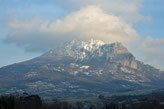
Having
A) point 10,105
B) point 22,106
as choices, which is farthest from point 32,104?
point 10,105

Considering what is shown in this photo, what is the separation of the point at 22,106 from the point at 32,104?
7.49m

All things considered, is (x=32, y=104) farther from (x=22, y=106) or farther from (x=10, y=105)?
(x=10, y=105)

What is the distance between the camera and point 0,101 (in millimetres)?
169375

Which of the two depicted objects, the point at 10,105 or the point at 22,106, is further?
the point at 22,106

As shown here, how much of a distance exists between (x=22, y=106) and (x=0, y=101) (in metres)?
19.0

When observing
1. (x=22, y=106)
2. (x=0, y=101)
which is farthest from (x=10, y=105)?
(x=22, y=106)

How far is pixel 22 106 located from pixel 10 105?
17115 millimetres

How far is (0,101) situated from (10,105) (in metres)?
5.03

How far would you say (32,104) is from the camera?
7569 inches

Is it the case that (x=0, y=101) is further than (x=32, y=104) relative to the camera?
No

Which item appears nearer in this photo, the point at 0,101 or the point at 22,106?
the point at 0,101

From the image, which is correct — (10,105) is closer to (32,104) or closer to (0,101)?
(0,101)

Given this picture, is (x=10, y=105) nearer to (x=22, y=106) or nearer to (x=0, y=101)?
(x=0, y=101)

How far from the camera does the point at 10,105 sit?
169500 millimetres
